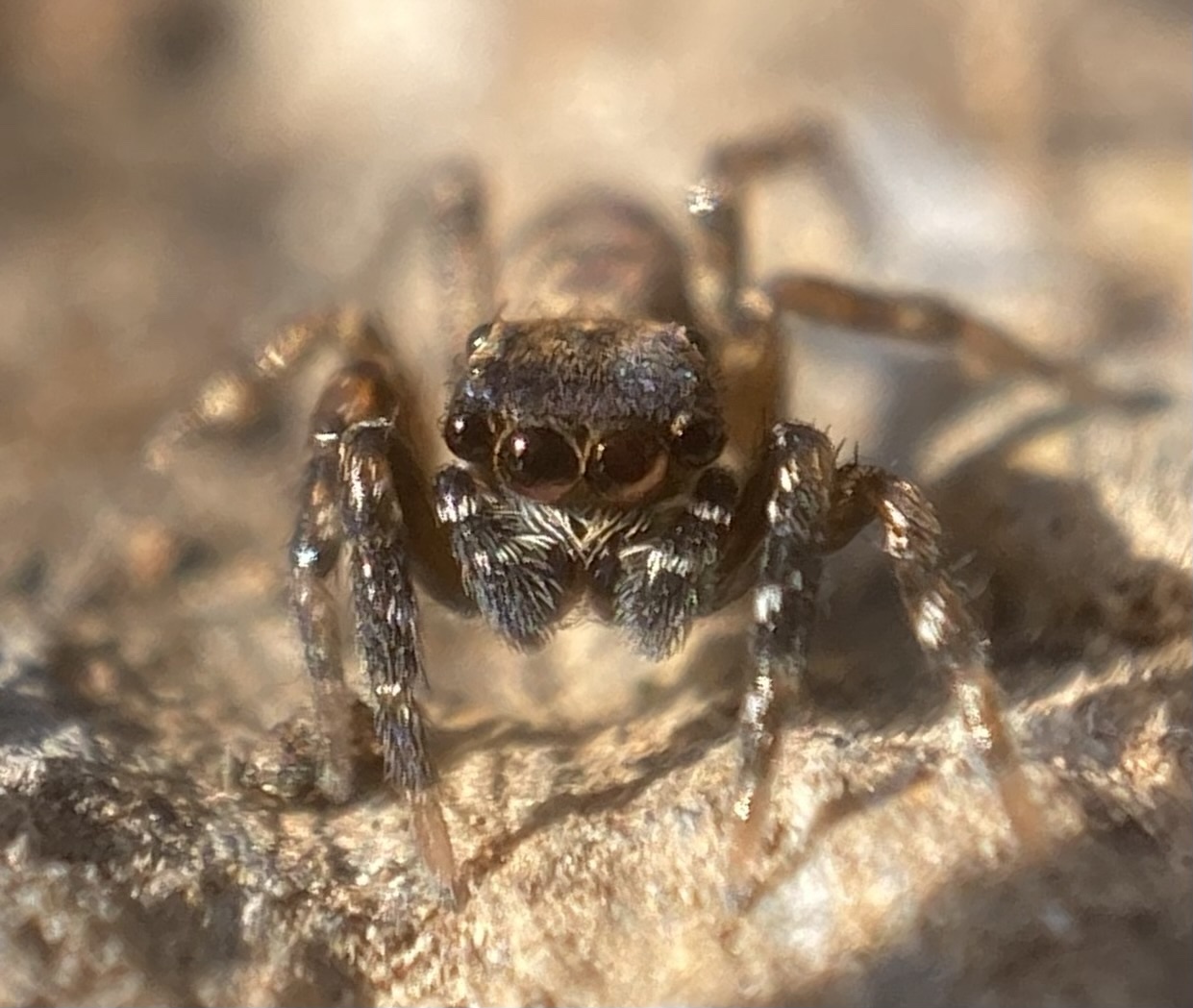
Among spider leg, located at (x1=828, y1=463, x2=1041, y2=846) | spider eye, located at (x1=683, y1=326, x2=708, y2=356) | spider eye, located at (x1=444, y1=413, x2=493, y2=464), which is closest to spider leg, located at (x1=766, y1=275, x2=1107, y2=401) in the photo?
spider eye, located at (x1=683, y1=326, x2=708, y2=356)

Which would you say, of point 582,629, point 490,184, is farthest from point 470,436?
point 490,184

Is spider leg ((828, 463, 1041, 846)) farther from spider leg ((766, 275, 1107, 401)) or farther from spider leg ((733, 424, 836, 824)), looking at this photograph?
spider leg ((766, 275, 1107, 401))

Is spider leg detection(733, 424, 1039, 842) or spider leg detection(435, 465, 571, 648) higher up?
spider leg detection(435, 465, 571, 648)

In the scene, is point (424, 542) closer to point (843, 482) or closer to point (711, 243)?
point (843, 482)

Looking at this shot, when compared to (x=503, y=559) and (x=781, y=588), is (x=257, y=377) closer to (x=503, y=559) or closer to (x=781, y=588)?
(x=503, y=559)

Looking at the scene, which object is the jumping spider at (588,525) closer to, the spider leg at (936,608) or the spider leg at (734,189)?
the spider leg at (936,608)

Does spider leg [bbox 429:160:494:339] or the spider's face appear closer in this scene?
the spider's face

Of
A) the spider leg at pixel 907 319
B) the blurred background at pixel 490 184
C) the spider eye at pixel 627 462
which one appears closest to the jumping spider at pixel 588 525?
the spider eye at pixel 627 462
